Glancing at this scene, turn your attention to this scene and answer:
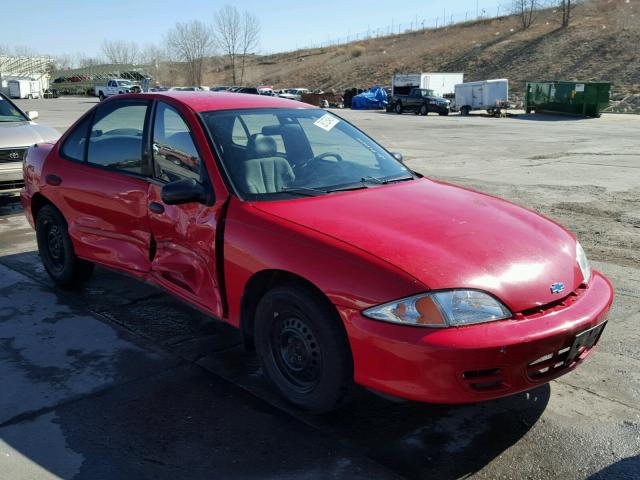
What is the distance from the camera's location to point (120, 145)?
448 cm

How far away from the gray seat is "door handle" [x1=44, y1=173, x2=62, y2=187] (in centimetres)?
192

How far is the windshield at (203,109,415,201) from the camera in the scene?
11.9 feet

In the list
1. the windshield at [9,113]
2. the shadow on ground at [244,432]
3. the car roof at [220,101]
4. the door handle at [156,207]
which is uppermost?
the car roof at [220,101]

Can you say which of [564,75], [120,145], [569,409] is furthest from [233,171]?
[564,75]

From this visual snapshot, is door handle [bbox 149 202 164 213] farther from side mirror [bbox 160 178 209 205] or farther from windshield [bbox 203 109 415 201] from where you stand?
windshield [bbox 203 109 415 201]

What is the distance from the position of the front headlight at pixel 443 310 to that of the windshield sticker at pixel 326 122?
1984 millimetres

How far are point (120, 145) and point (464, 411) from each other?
3.00 m

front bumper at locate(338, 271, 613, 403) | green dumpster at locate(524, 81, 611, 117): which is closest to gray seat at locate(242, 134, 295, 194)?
front bumper at locate(338, 271, 613, 403)

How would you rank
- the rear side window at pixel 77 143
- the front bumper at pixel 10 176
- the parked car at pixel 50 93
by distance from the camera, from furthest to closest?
1. the parked car at pixel 50 93
2. the front bumper at pixel 10 176
3. the rear side window at pixel 77 143

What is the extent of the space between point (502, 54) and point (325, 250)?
6411cm

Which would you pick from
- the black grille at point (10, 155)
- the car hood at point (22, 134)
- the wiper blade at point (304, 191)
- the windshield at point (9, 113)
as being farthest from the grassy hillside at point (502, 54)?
the wiper blade at point (304, 191)

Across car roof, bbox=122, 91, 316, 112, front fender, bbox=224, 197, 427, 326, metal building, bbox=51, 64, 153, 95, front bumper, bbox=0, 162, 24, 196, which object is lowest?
front bumper, bbox=0, 162, 24, 196

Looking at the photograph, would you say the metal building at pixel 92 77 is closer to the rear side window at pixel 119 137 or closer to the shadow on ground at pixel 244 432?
the rear side window at pixel 119 137

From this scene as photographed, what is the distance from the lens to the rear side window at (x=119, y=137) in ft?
14.1
